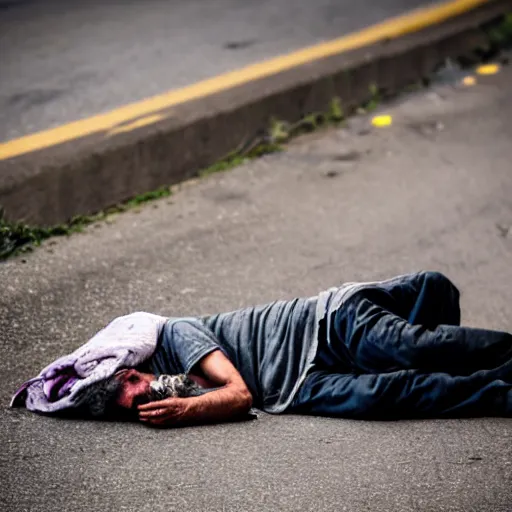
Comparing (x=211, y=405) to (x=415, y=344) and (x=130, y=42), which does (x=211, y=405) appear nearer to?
(x=415, y=344)

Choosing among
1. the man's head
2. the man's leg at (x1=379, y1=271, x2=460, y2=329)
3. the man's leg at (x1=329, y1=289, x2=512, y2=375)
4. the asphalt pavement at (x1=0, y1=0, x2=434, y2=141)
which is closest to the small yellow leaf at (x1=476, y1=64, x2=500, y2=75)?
the asphalt pavement at (x1=0, y1=0, x2=434, y2=141)

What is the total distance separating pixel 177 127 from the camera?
534 cm

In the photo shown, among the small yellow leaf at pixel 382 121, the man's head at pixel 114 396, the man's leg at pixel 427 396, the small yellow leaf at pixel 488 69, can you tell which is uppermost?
the man's head at pixel 114 396

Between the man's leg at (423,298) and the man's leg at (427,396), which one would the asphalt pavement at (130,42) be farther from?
the man's leg at (427,396)

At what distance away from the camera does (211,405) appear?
323cm

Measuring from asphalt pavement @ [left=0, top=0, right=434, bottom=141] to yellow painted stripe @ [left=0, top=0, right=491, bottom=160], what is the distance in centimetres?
11

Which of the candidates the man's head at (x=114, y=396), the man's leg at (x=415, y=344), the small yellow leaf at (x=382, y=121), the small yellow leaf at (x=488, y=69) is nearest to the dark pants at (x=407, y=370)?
the man's leg at (x=415, y=344)

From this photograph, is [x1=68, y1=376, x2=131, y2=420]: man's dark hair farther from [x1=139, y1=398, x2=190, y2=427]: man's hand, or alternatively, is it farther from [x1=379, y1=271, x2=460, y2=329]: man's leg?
[x1=379, y1=271, x2=460, y2=329]: man's leg

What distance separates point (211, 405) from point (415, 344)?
644 mm

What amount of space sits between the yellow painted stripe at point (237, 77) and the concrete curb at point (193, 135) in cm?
9

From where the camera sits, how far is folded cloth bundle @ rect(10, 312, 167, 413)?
10.7ft

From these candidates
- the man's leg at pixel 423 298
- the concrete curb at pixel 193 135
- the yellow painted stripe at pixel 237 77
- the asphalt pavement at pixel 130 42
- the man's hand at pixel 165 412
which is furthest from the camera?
the asphalt pavement at pixel 130 42

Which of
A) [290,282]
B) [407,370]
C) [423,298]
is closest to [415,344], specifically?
[407,370]

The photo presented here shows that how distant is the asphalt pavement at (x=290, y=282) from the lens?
2.87m
